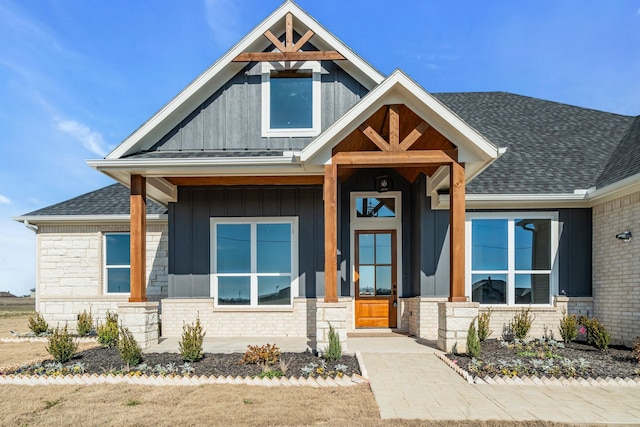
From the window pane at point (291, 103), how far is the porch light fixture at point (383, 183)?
213 cm

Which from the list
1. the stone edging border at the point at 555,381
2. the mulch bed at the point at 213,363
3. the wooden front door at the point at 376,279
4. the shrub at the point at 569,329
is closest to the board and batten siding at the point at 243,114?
the wooden front door at the point at 376,279

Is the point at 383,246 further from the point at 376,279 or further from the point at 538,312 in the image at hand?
the point at 538,312

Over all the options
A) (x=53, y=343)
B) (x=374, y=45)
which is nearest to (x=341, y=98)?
(x=374, y=45)

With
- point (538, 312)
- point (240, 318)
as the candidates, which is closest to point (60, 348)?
point (240, 318)

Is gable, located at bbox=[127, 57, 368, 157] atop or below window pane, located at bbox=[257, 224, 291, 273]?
atop

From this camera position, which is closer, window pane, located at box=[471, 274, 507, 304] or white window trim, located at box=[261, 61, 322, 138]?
white window trim, located at box=[261, 61, 322, 138]

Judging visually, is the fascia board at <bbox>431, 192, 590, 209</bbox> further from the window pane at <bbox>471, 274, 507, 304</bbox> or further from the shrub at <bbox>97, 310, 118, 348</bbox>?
the shrub at <bbox>97, 310, 118, 348</bbox>

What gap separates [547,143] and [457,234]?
20.5 feet

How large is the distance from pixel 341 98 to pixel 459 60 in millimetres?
6732

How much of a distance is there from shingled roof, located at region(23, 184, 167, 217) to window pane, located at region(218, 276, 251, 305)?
3341mm

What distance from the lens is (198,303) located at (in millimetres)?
10109

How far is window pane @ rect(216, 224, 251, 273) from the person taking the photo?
33.7ft

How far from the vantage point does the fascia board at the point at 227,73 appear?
374 inches

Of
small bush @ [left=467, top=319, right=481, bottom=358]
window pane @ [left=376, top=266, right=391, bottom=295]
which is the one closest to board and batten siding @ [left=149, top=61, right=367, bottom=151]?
window pane @ [left=376, top=266, right=391, bottom=295]
